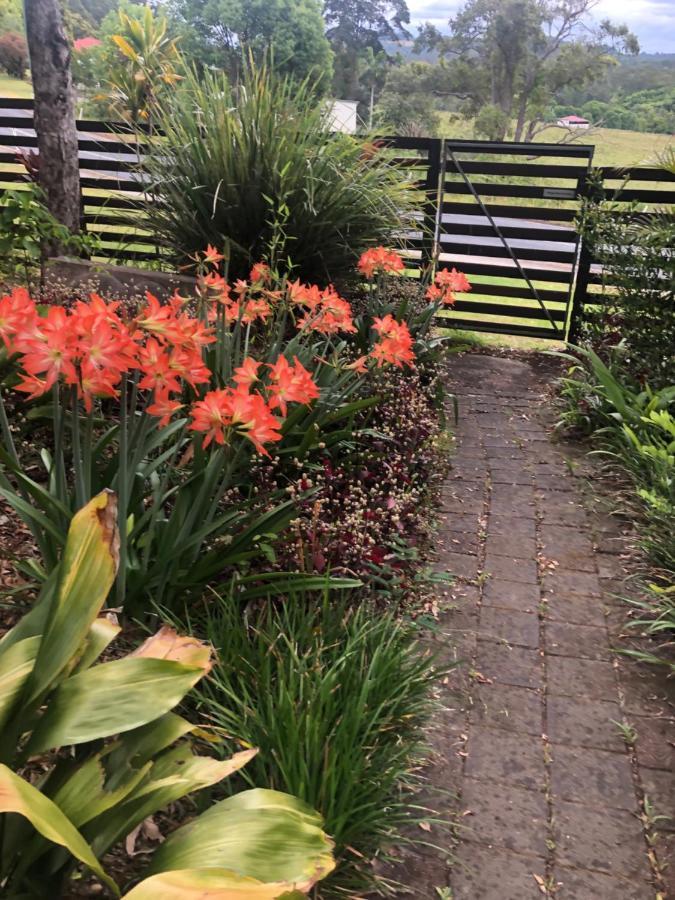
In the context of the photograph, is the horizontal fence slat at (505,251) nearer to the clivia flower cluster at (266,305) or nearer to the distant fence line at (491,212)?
the distant fence line at (491,212)

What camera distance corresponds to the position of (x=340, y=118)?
16.0 ft

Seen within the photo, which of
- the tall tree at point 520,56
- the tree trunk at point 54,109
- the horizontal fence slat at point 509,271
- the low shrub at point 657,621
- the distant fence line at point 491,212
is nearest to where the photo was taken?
the low shrub at point 657,621

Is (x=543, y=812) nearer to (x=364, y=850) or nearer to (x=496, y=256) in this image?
(x=364, y=850)

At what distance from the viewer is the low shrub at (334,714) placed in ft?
5.09

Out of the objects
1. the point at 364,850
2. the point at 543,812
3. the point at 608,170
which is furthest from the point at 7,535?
the point at 608,170

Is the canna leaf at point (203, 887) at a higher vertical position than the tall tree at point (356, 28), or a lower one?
lower

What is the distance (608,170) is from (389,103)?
2511 centimetres

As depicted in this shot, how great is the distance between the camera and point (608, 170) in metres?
5.29

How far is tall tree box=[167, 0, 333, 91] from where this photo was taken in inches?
1186

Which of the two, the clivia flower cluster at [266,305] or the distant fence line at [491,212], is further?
the distant fence line at [491,212]

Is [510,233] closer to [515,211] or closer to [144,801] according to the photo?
[515,211]

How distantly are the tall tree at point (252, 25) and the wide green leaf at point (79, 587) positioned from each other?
3171cm

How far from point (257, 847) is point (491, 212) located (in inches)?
227

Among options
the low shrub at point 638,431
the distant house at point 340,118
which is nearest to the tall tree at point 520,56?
the distant house at point 340,118
